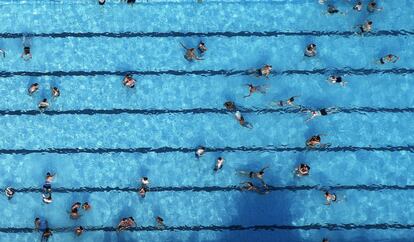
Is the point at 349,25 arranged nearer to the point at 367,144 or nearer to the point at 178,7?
the point at 367,144

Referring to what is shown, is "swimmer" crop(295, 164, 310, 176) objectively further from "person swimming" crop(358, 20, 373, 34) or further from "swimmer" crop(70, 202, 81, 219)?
"swimmer" crop(70, 202, 81, 219)

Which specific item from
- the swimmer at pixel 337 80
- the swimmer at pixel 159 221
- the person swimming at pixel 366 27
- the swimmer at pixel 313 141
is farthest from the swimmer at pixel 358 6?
the swimmer at pixel 159 221

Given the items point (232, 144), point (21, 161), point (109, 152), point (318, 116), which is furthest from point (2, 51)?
point (318, 116)

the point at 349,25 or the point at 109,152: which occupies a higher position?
the point at 349,25

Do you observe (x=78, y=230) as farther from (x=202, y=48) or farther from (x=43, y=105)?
(x=202, y=48)

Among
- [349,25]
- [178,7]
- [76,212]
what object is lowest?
[76,212]

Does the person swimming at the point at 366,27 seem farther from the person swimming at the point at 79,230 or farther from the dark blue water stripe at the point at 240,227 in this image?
the person swimming at the point at 79,230

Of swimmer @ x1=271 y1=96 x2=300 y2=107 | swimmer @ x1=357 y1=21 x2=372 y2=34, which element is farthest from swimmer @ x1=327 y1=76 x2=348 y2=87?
swimmer @ x1=357 y1=21 x2=372 y2=34
